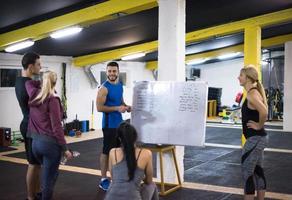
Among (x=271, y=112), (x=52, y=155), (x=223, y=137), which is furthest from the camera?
(x=271, y=112)

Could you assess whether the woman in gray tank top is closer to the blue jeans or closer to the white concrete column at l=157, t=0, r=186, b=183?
the blue jeans

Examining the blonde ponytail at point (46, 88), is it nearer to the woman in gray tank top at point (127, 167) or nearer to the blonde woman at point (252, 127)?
the woman in gray tank top at point (127, 167)

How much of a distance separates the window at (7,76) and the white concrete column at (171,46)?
4.85 m

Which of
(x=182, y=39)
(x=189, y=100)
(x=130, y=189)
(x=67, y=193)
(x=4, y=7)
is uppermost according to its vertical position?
(x=4, y=7)

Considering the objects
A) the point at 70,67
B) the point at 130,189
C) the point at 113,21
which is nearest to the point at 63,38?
the point at 113,21

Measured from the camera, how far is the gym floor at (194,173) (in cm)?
446

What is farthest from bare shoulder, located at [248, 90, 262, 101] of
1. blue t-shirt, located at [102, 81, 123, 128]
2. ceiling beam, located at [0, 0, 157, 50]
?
ceiling beam, located at [0, 0, 157, 50]

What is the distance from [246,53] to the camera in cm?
798

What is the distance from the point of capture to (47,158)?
3.30 meters

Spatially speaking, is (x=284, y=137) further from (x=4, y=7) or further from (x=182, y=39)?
(x=4, y=7)

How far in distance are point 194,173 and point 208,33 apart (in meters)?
3.89

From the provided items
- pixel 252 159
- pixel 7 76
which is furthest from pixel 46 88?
pixel 7 76

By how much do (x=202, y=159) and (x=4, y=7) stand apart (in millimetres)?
3983

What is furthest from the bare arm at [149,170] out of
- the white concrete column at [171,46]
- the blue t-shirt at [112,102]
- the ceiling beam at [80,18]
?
the ceiling beam at [80,18]
